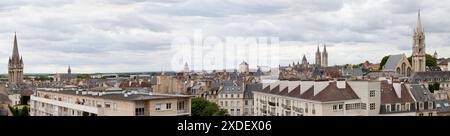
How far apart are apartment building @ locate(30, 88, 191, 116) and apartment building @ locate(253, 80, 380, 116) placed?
123 centimetres

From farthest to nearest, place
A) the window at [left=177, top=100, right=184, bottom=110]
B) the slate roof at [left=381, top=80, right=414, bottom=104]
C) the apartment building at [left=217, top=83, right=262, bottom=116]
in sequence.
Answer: the apartment building at [left=217, top=83, right=262, bottom=116] < the slate roof at [left=381, top=80, right=414, bottom=104] < the window at [left=177, top=100, right=184, bottom=110]

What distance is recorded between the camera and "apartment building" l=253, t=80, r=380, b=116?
588 centimetres

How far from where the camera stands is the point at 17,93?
21.2 feet

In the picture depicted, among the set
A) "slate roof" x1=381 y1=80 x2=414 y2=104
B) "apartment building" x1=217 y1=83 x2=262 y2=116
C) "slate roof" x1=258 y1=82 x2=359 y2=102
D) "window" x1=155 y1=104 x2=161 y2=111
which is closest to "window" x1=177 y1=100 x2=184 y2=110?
"window" x1=155 y1=104 x2=161 y2=111

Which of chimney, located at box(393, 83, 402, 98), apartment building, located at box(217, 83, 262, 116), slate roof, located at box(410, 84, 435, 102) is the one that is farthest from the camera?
apartment building, located at box(217, 83, 262, 116)

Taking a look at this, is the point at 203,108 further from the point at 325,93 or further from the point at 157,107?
the point at 157,107

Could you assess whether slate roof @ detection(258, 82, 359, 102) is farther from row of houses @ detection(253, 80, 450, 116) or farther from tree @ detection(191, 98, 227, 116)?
tree @ detection(191, 98, 227, 116)

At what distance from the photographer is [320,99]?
595 centimetres

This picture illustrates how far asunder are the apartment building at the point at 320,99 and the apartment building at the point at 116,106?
1.23 metres

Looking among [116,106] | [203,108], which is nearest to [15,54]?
[116,106]

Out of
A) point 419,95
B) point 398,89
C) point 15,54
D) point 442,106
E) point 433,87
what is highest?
point 15,54

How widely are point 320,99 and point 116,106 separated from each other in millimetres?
2697

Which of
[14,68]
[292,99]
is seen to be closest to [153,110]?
[14,68]
